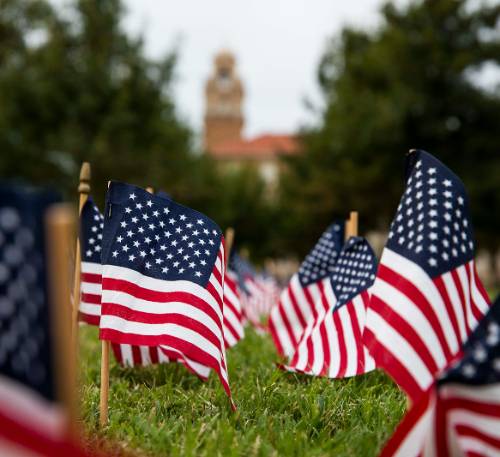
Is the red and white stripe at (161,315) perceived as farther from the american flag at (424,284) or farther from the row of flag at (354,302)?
the american flag at (424,284)

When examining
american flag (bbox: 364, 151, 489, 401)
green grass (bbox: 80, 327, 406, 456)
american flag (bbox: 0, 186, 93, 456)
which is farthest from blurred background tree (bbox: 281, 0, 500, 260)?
american flag (bbox: 0, 186, 93, 456)

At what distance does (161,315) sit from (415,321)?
1.64 m

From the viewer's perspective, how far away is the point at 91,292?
564 cm

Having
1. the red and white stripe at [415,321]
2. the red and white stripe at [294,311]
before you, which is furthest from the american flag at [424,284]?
the red and white stripe at [294,311]

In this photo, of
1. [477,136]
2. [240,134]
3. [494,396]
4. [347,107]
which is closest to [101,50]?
[347,107]

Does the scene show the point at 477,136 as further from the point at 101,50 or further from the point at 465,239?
the point at 465,239

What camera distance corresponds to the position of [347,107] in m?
29.6

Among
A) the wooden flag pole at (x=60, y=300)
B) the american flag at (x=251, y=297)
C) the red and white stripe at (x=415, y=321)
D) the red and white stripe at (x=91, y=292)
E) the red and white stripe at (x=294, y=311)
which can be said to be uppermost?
the wooden flag pole at (x=60, y=300)

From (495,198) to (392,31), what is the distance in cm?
726

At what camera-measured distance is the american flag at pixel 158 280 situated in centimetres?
447

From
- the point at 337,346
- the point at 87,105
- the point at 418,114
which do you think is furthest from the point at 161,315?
the point at 418,114

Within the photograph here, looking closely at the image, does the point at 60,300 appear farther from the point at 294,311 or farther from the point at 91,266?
the point at 294,311

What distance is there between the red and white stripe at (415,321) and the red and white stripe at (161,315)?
3.72ft

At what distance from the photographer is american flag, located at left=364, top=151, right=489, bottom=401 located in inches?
138
